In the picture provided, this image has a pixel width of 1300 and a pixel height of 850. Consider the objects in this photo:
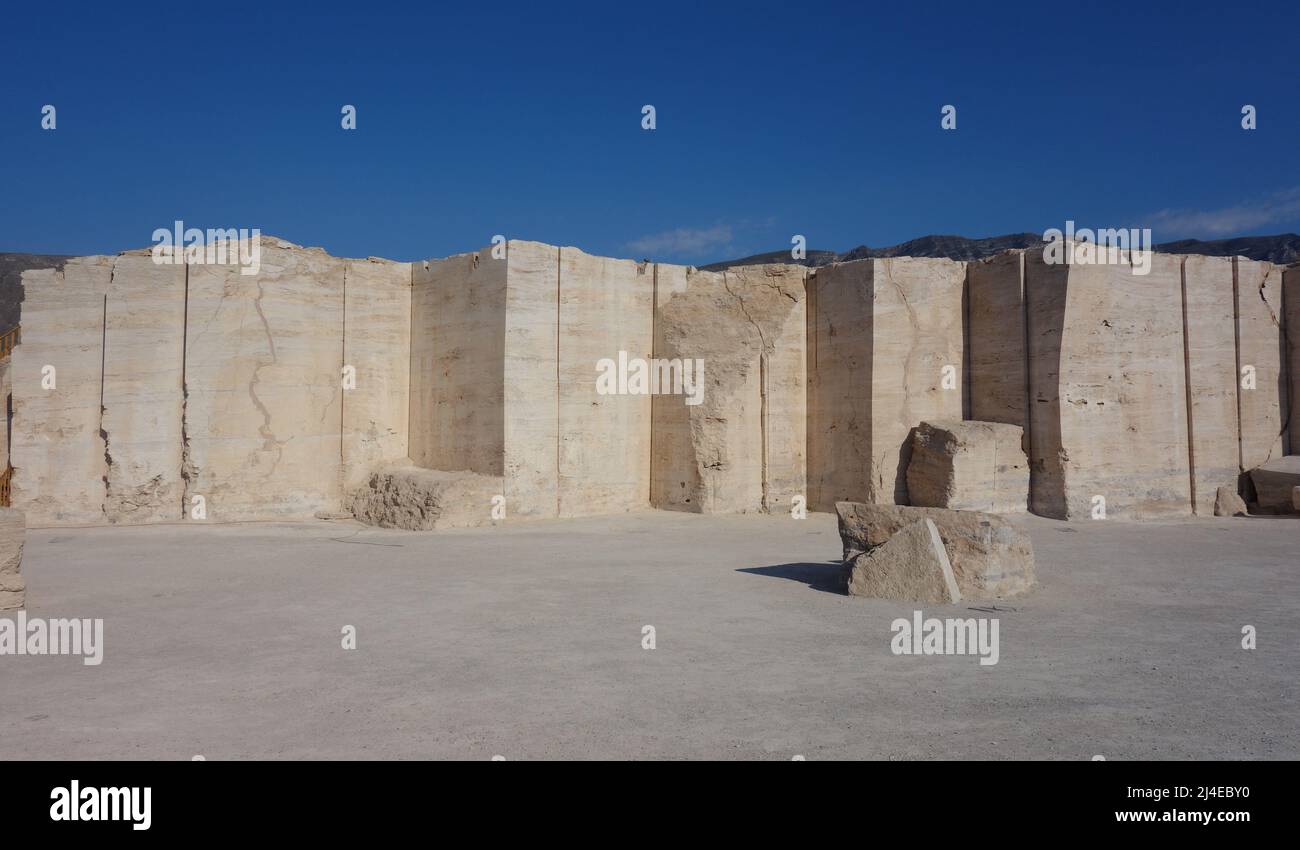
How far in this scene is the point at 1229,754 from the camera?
142 inches

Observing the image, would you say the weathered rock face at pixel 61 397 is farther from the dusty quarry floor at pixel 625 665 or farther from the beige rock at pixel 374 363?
the dusty quarry floor at pixel 625 665

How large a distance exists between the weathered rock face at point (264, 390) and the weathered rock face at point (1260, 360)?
15964 millimetres

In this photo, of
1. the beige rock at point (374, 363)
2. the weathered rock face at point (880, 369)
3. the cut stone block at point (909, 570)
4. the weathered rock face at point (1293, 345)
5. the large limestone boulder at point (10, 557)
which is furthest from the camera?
the weathered rock face at point (1293, 345)

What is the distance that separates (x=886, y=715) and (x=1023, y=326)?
11865 mm

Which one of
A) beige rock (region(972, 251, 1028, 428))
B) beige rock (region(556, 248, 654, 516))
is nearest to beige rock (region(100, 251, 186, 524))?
beige rock (region(556, 248, 654, 516))

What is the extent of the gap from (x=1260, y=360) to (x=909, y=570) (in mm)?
12274

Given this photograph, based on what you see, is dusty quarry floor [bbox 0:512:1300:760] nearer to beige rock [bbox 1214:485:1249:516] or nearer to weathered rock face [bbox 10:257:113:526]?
weathered rock face [bbox 10:257:113:526]

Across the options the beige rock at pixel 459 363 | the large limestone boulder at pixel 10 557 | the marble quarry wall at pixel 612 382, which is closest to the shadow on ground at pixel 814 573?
the marble quarry wall at pixel 612 382

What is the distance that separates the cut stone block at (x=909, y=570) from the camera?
704cm

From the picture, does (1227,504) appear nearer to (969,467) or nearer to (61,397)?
Answer: (969,467)

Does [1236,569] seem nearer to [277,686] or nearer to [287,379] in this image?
[277,686]

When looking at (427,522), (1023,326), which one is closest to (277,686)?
(427,522)

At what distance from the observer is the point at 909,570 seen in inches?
284

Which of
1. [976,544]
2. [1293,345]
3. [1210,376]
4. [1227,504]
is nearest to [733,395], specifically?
[976,544]
